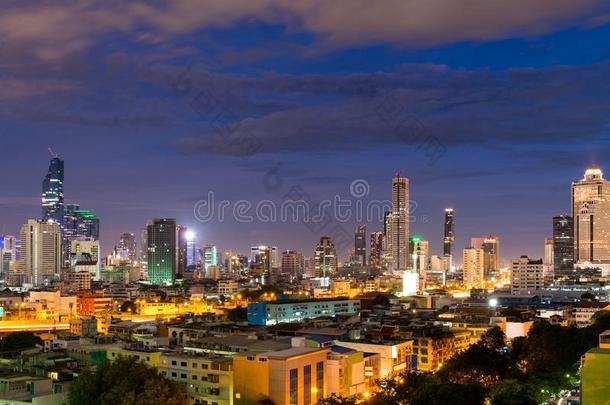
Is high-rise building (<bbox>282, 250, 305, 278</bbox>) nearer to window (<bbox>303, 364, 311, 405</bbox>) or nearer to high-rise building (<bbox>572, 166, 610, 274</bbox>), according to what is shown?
high-rise building (<bbox>572, 166, 610, 274</bbox>)

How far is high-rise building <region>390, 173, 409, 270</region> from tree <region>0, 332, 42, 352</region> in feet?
184

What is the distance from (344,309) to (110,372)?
24.0 meters

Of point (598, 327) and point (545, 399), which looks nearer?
point (545, 399)

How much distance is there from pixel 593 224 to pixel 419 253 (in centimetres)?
1790

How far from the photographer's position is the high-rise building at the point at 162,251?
75.4 m

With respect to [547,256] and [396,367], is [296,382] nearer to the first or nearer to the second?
Answer: [396,367]

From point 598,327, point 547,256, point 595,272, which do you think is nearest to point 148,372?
point 598,327

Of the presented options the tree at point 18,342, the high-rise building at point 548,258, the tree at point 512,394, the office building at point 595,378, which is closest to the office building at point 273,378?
the tree at point 512,394

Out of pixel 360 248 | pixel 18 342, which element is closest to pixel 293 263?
pixel 360 248

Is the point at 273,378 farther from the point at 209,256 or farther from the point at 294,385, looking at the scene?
the point at 209,256

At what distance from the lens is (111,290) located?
51.0m

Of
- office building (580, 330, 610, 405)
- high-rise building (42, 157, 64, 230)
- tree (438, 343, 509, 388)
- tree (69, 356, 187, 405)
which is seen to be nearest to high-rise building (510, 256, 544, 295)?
tree (438, 343, 509, 388)

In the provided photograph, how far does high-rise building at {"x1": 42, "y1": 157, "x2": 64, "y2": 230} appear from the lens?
93.2 m

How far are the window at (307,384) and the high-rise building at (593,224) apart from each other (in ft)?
196
